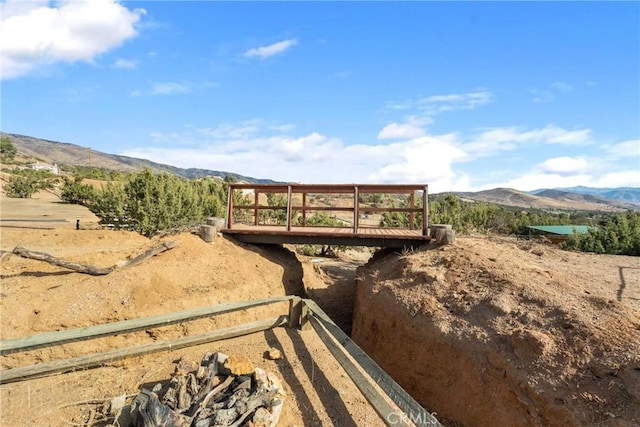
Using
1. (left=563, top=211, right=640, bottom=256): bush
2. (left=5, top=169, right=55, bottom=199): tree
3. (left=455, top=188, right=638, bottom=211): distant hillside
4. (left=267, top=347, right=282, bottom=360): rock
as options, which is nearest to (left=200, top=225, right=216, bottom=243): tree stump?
(left=267, top=347, right=282, bottom=360): rock

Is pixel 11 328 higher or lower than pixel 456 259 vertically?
lower

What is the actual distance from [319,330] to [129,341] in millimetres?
3064

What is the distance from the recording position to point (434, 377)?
455 centimetres

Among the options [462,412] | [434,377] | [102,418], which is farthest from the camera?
[434,377]

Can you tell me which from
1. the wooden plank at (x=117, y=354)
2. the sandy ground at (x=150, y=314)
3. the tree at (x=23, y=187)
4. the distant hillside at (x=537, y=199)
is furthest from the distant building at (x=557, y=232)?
the distant hillside at (x=537, y=199)

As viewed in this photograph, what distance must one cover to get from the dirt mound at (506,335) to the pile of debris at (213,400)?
2316 millimetres

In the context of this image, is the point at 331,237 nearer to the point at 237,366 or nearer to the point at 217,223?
the point at 217,223

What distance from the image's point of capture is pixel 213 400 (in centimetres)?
324

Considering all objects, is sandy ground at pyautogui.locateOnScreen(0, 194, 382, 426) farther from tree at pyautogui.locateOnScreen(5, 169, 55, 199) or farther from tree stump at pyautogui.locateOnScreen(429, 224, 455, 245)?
tree at pyautogui.locateOnScreen(5, 169, 55, 199)

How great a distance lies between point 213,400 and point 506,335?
135 inches

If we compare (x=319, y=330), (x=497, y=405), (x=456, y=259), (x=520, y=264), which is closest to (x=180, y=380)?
(x=319, y=330)

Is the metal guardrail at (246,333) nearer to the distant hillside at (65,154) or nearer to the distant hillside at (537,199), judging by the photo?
the distant hillside at (537,199)

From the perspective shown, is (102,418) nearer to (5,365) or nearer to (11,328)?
(5,365)

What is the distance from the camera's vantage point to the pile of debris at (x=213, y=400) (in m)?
2.91
